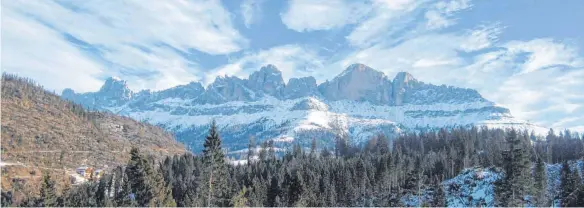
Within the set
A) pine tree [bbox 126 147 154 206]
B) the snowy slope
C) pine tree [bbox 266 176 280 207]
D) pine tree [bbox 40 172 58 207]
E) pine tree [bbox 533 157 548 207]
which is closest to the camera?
pine tree [bbox 126 147 154 206]

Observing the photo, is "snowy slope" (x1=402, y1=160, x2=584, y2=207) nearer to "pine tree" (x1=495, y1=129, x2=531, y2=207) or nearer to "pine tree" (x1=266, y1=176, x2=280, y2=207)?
"pine tree" (x1=495, y1=129, x2=531, y2=207)

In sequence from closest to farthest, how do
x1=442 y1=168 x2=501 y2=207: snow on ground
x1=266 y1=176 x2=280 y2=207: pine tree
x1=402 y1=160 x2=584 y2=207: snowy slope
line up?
x1=266 y1=176 x2=280 y2=207: pine tree
x1=442 y1=168 x2=501 y2=207: snow on ground
x1=402 y1=160 x2=584 y2=207: snowy slope

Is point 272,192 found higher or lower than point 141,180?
lower

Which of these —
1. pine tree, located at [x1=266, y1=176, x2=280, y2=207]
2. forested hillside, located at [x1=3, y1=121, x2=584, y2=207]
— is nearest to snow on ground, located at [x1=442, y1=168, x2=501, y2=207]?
forested hillside, located at [x1=3, y1=121, x2=584, y2=207]

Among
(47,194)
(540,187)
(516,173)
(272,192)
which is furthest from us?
(272,192)

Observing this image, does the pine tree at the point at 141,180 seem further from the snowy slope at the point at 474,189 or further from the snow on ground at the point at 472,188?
the snow on ground at the point at 472,188

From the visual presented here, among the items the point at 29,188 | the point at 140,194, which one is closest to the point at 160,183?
the point at 140,194

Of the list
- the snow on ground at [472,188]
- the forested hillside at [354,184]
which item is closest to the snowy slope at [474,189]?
the snow on ground at [472,188]

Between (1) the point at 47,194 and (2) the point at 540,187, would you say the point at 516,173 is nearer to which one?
(2) the point at 540,187

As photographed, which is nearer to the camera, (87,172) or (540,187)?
(540,187)

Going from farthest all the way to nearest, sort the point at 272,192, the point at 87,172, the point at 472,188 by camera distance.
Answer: the point at 87,172
the point at 472,188
the point at 272,192

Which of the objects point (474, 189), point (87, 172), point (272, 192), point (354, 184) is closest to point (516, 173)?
point (474, 189)

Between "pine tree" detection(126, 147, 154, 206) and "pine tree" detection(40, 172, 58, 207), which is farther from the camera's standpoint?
"pine tree" detection(40, 172, 58, 207)

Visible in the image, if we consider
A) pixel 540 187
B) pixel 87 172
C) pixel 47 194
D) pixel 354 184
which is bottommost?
pixel 87 172
